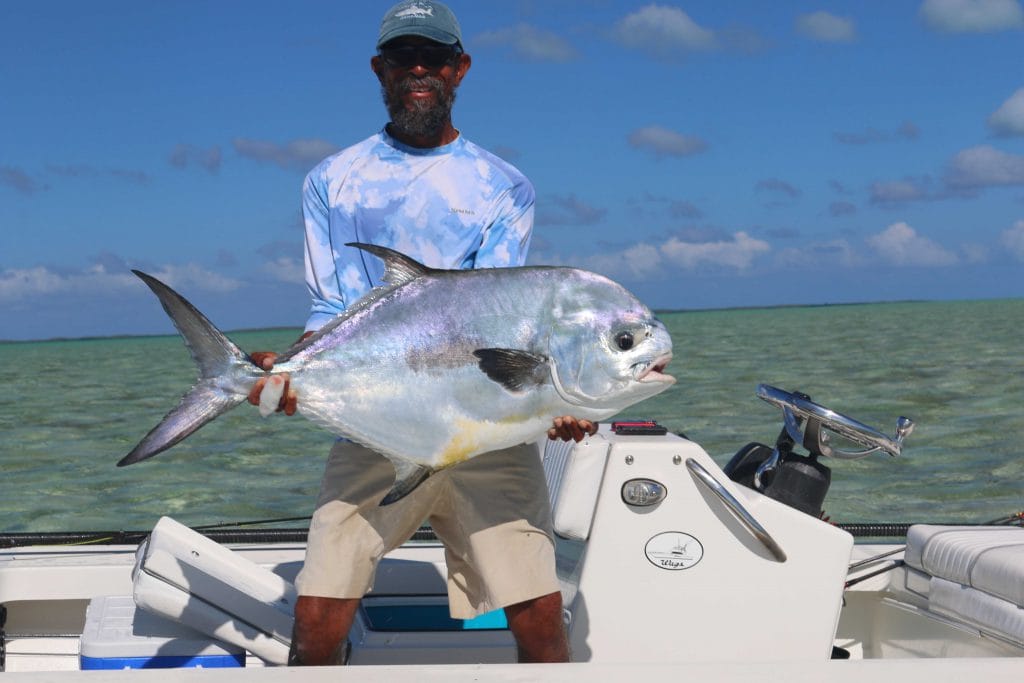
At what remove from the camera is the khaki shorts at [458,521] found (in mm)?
2801

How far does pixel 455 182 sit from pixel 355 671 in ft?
3.96

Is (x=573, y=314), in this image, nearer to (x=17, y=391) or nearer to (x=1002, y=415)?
(x=1002, y=415)

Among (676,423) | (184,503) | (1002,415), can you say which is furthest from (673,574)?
(1002,415)

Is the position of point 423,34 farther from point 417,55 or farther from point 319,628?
point 319,628

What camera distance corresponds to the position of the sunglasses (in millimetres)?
2762

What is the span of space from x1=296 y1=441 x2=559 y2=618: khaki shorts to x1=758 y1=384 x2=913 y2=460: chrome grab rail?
0.86 m

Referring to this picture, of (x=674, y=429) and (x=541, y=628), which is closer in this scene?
(x=541, y=628)

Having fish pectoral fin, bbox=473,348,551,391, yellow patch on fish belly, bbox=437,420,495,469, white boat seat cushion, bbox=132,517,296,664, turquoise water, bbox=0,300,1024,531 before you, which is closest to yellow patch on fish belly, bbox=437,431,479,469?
yellow patch on fish belly, bbox=437,420,495,469

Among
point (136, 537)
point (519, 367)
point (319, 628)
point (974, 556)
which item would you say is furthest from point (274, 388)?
point (136, 537)

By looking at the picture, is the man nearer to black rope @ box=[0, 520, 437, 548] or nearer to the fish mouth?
the fish mouth

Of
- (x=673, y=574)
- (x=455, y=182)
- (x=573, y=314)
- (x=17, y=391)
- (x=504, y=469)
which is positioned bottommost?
(x=17, y=391)

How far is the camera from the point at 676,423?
13.5m

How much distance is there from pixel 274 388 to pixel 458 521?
28.5 inches

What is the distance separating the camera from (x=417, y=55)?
277 cm
